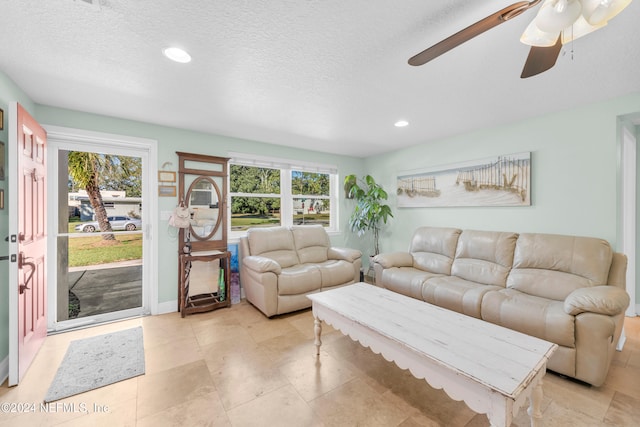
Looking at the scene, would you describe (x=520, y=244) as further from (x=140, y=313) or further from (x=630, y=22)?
(x=140, y=313)

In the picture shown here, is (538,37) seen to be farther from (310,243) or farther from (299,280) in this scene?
(310,243)

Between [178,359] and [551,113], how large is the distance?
446 cm

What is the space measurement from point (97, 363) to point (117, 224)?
1557 mm

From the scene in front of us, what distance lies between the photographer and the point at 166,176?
3.28m

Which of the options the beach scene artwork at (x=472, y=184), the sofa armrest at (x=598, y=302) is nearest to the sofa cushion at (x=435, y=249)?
the beach scene artwork at (x=472, y=184)

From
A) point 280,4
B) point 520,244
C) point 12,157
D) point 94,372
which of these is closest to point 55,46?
point 12,157

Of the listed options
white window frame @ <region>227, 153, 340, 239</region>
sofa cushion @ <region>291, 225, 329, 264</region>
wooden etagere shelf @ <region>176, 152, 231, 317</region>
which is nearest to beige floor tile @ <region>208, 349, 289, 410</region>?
wooden etagere shelf @ <region>176, 152, 231, 317</region>

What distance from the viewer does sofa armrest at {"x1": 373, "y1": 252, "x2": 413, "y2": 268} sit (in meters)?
3.50

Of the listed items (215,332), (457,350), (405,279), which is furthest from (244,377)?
(405,279)

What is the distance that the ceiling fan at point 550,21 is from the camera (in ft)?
3.54

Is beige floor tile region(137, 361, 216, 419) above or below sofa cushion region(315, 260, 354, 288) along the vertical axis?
below

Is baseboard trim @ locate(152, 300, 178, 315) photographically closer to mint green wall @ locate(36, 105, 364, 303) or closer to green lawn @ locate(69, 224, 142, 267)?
mint green wall @ locate(36, 105, 364, 303)

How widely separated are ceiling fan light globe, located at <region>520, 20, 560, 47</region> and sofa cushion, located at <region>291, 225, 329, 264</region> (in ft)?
10.8

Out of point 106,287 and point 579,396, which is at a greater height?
point 106,287
